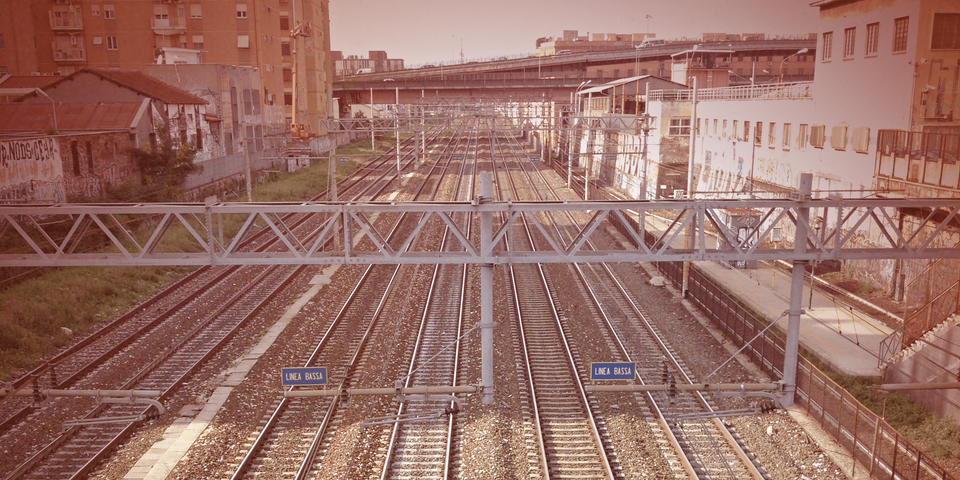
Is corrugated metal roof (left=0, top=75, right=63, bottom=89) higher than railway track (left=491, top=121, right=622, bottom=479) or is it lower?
higher

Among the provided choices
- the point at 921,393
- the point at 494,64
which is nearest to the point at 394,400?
the point at 921,393

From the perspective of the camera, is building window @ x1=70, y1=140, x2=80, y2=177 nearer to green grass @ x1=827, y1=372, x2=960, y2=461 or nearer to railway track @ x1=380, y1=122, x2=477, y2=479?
railway track @ x1=380, y1=122, x2=477, y2=479

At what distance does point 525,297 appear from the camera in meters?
22.2

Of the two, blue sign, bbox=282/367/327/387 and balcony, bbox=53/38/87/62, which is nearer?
blue sign, bbox=282/367/327/387

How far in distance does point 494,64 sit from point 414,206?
261 feet

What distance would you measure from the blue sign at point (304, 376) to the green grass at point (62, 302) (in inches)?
270

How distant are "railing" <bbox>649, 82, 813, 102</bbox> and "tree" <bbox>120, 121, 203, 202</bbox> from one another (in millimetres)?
28773

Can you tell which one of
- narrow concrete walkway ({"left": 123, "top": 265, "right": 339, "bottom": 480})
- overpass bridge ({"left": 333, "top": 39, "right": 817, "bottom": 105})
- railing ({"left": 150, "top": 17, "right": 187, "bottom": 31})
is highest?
railing ({"left": 150, "top": 17, "right": 187, "bottom": 31})

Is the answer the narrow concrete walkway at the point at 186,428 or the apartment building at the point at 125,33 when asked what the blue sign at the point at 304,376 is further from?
the apartment building at the point at 125,33

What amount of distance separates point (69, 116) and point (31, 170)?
1057cm

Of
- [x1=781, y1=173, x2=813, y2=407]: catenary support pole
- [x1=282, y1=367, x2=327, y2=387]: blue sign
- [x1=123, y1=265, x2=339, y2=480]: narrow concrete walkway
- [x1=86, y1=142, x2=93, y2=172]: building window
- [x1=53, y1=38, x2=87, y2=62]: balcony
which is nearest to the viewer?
[x1=123, y1=265, x2=339, y2=480]: narrow concrete walkway

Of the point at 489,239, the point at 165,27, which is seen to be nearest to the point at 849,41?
the point at 489,239

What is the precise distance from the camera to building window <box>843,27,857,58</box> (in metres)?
25.2

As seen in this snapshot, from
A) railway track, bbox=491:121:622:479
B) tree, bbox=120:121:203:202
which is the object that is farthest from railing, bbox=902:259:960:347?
tree, bbox=120:121:203:202
